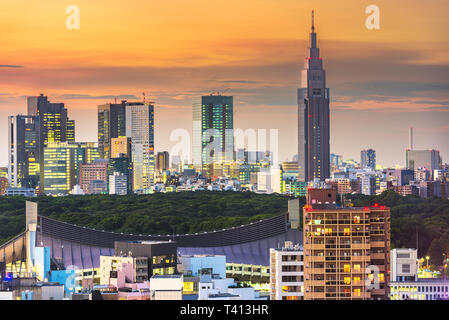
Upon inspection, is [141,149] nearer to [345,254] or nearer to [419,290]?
[419,290]

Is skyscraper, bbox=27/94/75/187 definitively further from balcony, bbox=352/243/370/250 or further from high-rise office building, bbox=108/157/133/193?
balcony, bbox=352/243/370/250

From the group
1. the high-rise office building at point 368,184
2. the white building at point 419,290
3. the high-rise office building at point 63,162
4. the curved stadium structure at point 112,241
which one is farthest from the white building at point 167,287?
the high-rise office building at point 63,162

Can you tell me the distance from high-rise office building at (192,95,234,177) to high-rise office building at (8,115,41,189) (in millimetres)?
10914

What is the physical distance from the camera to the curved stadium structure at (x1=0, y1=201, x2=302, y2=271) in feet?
67.3

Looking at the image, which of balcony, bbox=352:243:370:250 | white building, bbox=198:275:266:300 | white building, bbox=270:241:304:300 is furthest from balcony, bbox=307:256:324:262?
white building, bbox=198:275:266:300

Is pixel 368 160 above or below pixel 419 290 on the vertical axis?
above

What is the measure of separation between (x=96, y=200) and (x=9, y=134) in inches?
372

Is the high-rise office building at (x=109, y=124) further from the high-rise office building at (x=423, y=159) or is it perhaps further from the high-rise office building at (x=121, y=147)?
the high-rise office building at (x=423, y=159)

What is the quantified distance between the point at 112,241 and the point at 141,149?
23.4 m

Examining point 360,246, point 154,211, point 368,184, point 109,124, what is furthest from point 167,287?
point 109,124

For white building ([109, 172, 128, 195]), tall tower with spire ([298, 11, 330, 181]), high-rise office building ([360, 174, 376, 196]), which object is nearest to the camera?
high-rise office building ([360, 174, 376, 196])

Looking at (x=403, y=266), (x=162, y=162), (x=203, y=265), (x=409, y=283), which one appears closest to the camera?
(x=409, y=283)

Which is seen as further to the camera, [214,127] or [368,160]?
[368,160]

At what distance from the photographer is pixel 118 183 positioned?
4447 centimetres
